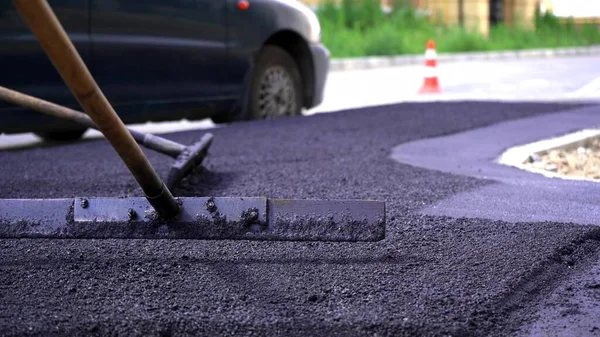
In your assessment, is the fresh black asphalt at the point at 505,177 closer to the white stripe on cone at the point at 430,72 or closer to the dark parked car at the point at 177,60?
the dark parked car at the point at 177,60

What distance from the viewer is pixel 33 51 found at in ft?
21.9

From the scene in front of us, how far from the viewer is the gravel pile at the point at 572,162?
6.66 meters

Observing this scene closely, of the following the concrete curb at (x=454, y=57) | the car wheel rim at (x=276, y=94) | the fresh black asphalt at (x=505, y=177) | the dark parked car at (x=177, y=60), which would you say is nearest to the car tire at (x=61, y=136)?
the dark parked car at (x=177, y=60)

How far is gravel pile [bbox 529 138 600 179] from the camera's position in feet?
21.8

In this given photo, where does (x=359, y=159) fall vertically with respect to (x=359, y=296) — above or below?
below

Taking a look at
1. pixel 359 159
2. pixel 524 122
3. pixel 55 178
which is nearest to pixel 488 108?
pixel 524 122

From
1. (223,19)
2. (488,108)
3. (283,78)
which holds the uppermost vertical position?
(223,19)

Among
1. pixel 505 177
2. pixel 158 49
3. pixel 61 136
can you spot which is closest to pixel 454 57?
pixel 61 136

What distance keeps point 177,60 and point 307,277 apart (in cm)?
448

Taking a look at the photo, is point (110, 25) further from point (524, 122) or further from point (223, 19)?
point (524, 122)

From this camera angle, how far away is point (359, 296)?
330 cm

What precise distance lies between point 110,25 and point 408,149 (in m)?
2.15

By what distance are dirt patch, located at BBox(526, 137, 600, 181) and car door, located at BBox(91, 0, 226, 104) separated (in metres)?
2.57

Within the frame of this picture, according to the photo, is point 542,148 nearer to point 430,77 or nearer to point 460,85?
point 430,77
